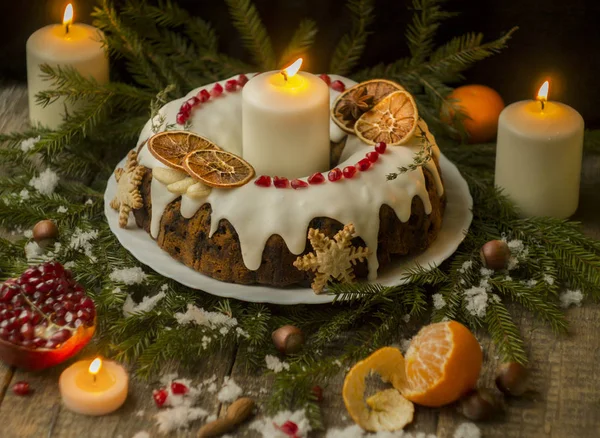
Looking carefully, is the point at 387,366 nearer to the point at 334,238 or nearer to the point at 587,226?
the point at 334,238

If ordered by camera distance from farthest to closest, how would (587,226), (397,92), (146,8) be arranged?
(146,8), (587,226), (397,92)

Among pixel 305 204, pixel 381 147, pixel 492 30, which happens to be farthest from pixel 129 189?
pixel 492 30

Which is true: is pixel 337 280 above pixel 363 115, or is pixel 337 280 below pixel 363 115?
below

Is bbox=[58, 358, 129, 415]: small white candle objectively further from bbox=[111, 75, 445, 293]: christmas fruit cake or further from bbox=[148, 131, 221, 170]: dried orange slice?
bbox=[148, 131, 221, 170]: dried orange slice

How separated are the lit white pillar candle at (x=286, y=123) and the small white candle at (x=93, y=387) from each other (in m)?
0.49

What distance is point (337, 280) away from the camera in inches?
72.8

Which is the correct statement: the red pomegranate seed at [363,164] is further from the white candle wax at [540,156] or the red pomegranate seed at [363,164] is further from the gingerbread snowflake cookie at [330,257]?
the white candle wax at [540,156]

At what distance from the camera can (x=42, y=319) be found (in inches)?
67.9

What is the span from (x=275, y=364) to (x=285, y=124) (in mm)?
433

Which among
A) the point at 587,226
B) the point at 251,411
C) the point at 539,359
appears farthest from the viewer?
the point at 587,226

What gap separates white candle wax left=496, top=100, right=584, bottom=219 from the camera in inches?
80.7

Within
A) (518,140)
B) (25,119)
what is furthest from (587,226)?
(25,119)

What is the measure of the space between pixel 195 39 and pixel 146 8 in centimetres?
14

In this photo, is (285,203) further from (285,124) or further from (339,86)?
(339,86)
